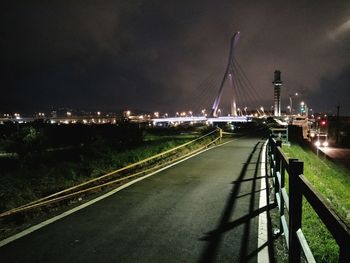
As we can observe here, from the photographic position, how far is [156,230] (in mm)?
5613

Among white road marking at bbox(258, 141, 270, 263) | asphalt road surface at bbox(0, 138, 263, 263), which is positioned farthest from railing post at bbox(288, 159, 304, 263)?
asphalt road surface at bbox(0, 138, 263, 263)

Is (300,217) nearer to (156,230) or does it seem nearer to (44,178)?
(156,230)

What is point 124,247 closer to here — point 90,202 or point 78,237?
point 78,237

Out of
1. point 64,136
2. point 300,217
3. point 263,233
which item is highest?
point 300,217

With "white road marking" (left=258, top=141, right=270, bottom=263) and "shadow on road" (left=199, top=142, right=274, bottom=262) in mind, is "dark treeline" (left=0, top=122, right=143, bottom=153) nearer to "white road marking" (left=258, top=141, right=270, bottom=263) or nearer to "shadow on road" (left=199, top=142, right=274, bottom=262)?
"shadow on road" (left=199, top=142, right=274, bottom=262)

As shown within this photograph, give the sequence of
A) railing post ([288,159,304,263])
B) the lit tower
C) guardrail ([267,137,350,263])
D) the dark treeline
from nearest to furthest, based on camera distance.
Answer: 1. guardrail ([267,137,350,263])
2. railing post ([288,159,304,263])
3. the dark treeline
4. the lit tower

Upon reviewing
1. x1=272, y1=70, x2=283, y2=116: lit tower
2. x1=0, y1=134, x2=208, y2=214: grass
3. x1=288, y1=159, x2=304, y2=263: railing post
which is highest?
x1=272, y1=70, x2=283, y2=116: lit tower

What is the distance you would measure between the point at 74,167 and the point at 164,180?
483 centimetres

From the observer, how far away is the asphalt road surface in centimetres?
465

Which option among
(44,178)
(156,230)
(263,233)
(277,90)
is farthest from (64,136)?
(277,90)

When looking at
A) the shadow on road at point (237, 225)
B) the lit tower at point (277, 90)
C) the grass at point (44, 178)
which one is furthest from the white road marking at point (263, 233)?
the lit tower at point (277, 90)

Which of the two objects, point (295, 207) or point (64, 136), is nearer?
point (295, 207)

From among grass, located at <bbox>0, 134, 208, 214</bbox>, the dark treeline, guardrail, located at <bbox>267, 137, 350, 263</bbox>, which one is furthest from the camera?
the dark treeline

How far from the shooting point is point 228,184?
30.9ft
